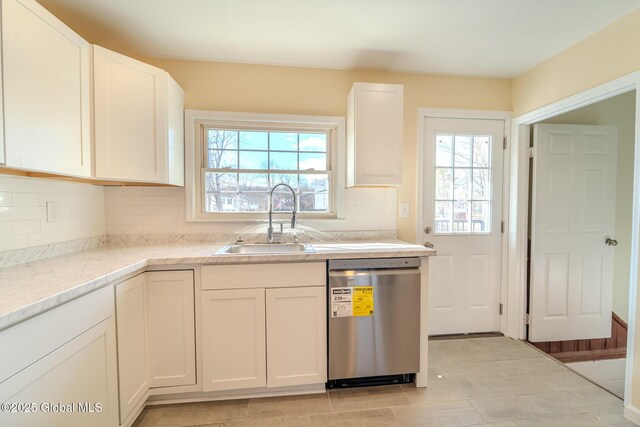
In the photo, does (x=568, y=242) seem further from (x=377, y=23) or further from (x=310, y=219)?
(x=377, y=23)

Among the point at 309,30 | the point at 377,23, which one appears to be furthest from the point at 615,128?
the point at 309,30

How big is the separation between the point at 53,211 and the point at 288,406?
6.32 ft

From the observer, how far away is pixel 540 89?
232 centimetres

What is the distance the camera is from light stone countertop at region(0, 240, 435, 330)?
936 millimetres

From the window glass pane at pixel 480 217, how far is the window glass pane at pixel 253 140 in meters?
2.04

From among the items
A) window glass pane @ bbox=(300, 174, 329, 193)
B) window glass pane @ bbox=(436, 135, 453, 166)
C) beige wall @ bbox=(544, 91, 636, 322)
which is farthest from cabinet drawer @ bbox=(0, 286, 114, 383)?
beige wall @ bbox=(544, 91, 636, 322)

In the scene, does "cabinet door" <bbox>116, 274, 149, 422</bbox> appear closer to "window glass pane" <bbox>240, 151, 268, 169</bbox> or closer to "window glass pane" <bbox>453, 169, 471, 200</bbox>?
"window glass pane" <bbox>240, 151, 268, 169</bbox>

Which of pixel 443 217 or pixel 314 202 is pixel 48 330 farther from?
pixel 443 217

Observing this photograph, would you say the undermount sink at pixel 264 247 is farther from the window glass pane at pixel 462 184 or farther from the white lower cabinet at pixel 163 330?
the window glass pane at pixel 462 184

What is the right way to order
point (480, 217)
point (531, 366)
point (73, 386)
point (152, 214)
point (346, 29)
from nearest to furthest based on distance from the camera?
point (73, 386)
point (346, 29)
point (531, 366)
point (152, 214)
point (480, 217)

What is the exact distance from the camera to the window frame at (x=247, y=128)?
7.48 feet

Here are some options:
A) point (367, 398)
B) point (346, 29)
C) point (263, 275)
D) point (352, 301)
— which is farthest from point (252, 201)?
point (367, 398)

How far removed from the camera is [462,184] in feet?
8.56

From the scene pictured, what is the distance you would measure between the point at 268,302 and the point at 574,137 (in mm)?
2999
